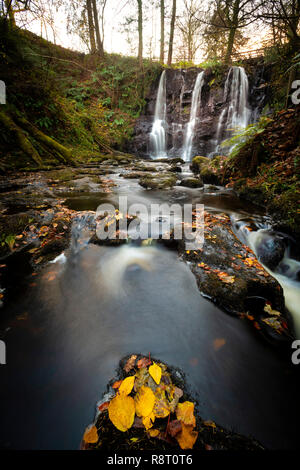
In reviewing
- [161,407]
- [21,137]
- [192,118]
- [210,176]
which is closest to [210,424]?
[161,407]

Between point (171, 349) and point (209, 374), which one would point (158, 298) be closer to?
point (171, 349)

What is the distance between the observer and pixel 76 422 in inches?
49.8

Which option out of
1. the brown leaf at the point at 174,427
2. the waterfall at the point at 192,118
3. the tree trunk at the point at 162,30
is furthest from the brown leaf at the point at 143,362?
the tree trunk at the point at 162,30

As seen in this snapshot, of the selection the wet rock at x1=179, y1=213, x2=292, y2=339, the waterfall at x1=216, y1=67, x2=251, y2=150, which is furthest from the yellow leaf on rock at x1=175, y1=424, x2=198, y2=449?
the waterfall at x1=216, y1=67, x2=251, y2=150

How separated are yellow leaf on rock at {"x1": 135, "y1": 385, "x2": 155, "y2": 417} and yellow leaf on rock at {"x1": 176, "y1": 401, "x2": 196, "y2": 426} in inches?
7.1

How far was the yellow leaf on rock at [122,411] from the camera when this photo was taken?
1163 millimetres

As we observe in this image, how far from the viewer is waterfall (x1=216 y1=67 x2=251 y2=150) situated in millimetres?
13672

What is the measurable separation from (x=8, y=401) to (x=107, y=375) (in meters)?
0.69

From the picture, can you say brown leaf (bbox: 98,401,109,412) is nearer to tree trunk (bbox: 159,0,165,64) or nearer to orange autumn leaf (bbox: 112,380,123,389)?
orange autumn leaf (bbox: 112,380,123,389)

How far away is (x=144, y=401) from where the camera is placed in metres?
1.25

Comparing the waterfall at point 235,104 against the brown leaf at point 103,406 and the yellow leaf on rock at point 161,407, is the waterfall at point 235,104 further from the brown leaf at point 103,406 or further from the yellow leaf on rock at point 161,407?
the brown leaf at point 103,406

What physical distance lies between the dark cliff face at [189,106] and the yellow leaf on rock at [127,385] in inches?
617

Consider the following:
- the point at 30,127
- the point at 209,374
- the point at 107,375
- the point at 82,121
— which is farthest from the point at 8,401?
the point at 82,121

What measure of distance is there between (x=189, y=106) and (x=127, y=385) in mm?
19644
